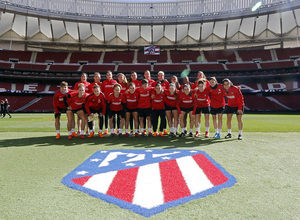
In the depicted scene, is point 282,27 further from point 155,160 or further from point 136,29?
point 155,160

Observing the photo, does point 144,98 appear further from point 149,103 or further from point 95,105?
point 95,105

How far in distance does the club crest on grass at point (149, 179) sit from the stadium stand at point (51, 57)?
4012 centimetres

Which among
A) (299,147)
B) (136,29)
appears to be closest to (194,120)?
(299,147)

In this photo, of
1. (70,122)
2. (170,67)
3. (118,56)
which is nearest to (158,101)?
(70,122)

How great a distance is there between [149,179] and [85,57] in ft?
134

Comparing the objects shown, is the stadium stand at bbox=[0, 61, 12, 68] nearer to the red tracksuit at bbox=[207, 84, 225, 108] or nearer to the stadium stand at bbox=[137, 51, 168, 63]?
the stadium stand at bbox=[137, 51, 168, 63]

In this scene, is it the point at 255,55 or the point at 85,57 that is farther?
the point at 85,57

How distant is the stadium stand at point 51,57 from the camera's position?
123ft

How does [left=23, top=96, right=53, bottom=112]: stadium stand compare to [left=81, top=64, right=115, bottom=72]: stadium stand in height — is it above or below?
below

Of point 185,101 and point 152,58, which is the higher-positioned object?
point 152,58

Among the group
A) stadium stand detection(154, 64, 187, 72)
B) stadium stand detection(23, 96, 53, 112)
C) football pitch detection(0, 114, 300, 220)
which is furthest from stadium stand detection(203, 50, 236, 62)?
football pitch detection(0, 114, 300, 220)

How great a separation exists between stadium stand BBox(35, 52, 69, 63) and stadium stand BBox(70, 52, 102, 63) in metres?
1.79

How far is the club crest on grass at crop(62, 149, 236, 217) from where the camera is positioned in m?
2.08

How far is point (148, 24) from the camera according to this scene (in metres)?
34.1
